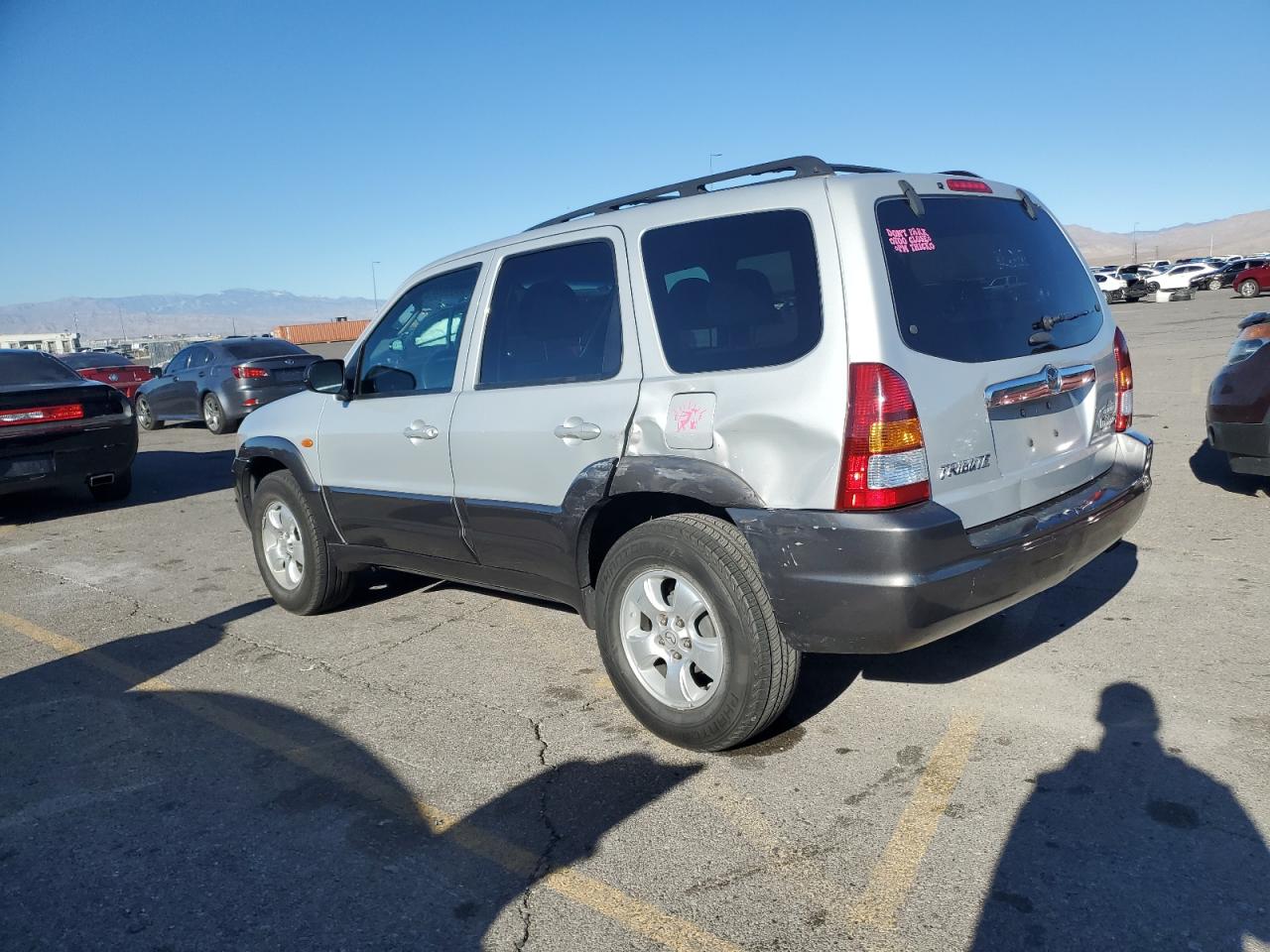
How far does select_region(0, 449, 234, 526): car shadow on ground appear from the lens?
32.4ft

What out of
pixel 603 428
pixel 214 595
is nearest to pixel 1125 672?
pixel 603 428

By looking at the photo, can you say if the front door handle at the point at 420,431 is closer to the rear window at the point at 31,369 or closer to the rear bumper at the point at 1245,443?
the rear bumper at the point at 1245,443

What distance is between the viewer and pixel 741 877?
2.81 m

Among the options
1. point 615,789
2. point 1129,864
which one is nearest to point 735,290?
point 615,789

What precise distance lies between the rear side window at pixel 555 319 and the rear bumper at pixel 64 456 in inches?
248

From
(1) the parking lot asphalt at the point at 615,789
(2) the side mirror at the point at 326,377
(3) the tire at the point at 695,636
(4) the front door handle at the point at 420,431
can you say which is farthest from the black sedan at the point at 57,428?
(3) the tire at the point at 695,636

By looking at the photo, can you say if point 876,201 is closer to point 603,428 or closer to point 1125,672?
point 603,428

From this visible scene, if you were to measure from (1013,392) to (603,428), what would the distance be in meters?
1.47

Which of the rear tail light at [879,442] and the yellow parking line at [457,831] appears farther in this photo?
the rear tail light at [879,442]

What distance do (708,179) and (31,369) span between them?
8.15m

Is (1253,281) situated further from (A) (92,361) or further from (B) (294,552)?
(B) (294,552)

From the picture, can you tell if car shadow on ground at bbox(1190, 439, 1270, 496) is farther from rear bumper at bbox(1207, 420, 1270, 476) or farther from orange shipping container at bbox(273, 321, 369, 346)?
orange shipping container at bbox(273, 321, 369, 346)

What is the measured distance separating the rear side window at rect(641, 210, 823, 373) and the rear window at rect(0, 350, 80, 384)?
7.84 m

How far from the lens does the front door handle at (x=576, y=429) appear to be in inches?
148
